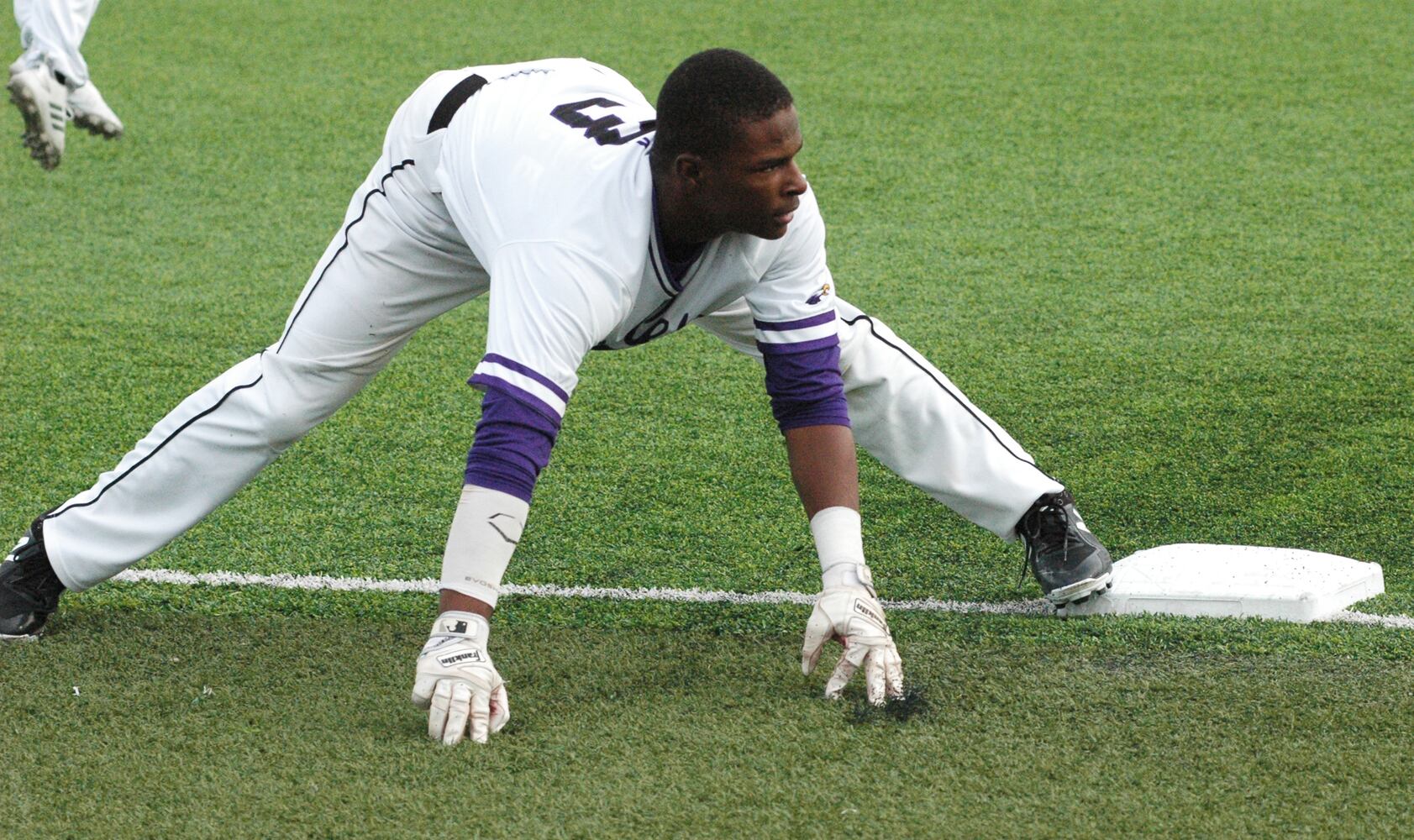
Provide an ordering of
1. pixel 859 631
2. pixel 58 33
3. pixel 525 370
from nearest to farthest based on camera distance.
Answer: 1. pixel 525 370
2. pixel 859 631
3. pixel 58 33

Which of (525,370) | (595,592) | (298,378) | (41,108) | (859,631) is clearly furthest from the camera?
(41,108)

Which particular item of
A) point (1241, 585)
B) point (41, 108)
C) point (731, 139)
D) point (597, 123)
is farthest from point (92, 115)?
point (1241, 585)

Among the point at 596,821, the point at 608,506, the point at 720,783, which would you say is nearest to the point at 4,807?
the point at 596,821

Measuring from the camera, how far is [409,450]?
16.5 ft

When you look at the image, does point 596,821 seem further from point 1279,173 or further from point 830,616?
point 1279,173

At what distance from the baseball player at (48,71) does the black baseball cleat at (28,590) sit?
2.02m

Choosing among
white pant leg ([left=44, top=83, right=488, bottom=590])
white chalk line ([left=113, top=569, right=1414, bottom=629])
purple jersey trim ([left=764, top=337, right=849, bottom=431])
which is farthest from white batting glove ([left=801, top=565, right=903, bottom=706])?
white pant leg ([left=44, top=83, right=488, bottom=590])

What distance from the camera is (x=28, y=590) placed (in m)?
3.74

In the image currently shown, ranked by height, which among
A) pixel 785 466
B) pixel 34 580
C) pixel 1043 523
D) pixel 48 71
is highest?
pixel 48 71

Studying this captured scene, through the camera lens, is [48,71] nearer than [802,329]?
No

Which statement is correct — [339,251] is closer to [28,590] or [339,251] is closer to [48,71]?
[28,590]

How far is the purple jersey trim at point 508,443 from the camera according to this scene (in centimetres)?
293

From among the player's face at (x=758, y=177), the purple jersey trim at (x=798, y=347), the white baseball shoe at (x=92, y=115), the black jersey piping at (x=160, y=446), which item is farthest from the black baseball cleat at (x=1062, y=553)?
the white baseball shoe at (x=92, y=115)

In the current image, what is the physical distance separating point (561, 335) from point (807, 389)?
1.96 feet
